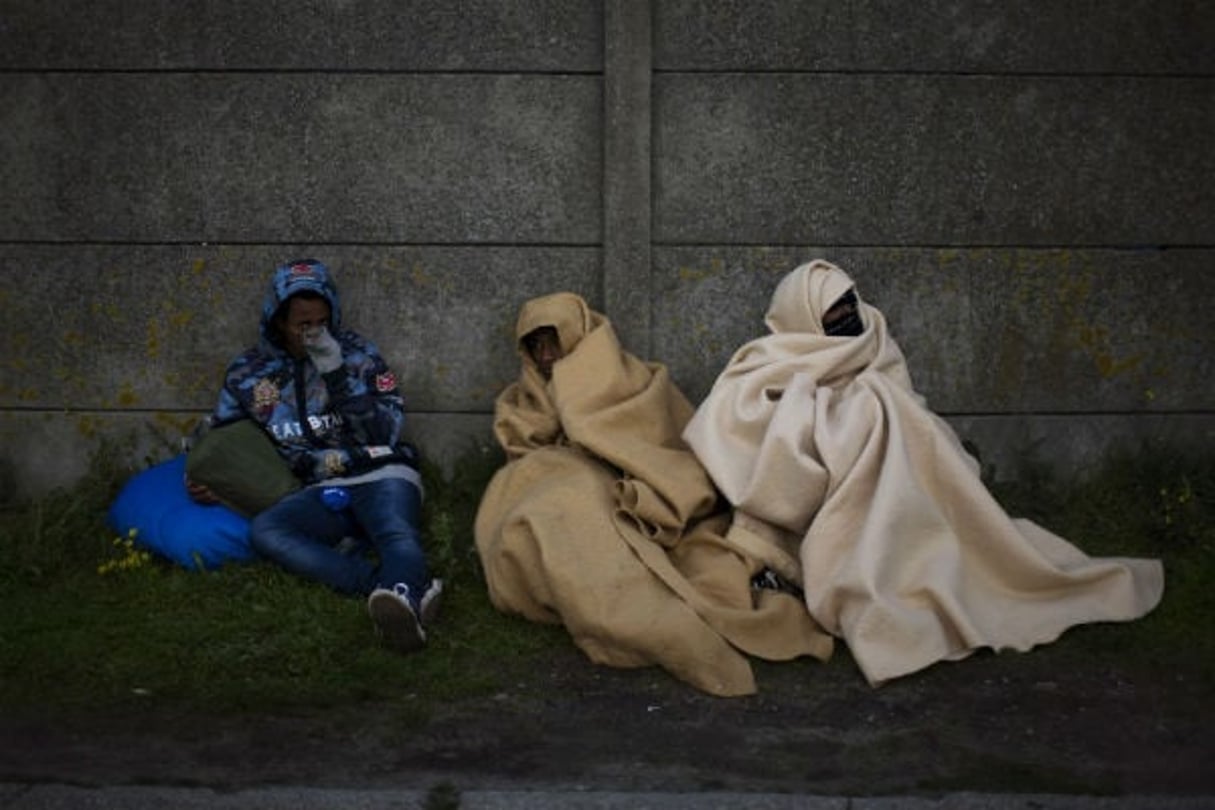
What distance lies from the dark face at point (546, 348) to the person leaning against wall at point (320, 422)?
1.76ft

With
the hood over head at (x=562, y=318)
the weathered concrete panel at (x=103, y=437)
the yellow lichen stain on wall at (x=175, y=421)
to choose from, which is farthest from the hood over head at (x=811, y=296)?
the yellow lichen stain on wall at (x=175, y=421)

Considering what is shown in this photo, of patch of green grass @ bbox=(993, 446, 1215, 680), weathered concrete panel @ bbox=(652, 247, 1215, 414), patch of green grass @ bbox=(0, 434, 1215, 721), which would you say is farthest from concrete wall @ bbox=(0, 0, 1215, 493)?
patch of green grass @ bbox=(0, 434, 1215, 721)

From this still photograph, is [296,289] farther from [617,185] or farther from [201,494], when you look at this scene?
[617,185]

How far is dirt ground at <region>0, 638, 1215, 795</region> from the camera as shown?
3646 mm

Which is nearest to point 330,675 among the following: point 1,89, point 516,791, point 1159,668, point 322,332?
point 516,791

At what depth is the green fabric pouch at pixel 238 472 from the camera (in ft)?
16.9

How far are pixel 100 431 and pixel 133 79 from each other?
1.36 metres

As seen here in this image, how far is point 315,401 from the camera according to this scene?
5.38 meters

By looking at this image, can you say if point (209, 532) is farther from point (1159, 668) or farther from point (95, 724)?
point (1159, 668)

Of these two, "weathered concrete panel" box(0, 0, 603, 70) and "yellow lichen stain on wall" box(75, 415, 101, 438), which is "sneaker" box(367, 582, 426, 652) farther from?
"weathered concrete panel" box(0, 0, 603, 70)

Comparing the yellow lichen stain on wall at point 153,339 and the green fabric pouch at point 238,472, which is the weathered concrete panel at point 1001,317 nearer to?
the green fabric pouch at point 238,472

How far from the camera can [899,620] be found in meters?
4.38

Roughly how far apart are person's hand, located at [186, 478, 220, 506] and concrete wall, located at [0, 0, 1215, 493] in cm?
66

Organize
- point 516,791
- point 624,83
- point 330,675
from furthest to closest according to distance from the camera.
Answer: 1. point 624,83
2. point 330,675
3. point 516,791
